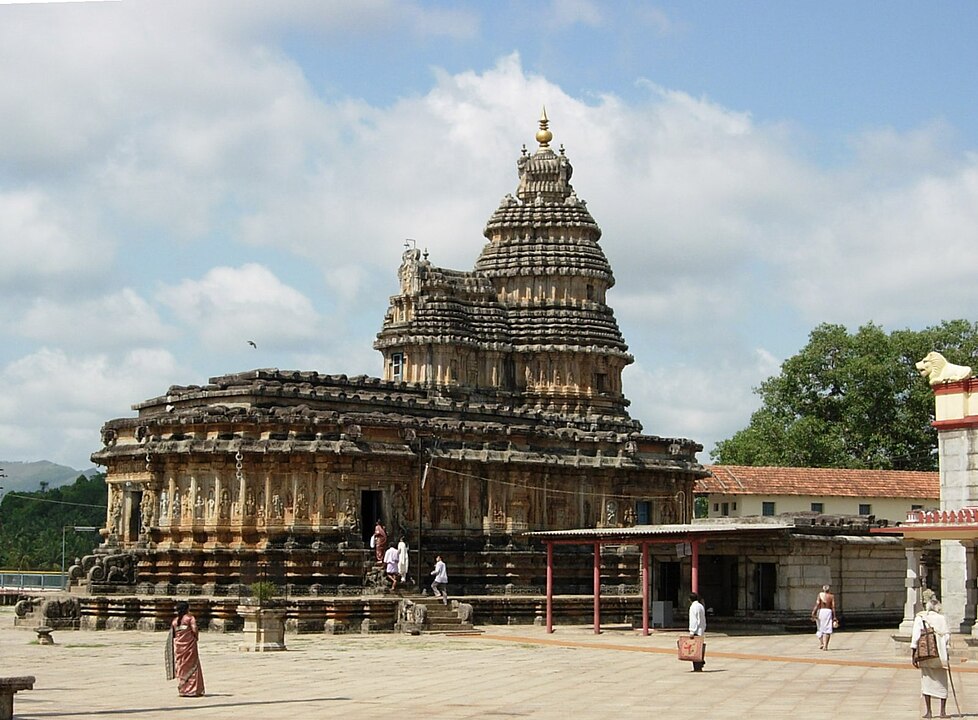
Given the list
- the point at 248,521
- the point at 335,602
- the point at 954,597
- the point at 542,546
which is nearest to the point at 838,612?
the point at 954,597

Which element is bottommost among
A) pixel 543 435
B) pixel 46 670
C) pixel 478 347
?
pixel 46 670

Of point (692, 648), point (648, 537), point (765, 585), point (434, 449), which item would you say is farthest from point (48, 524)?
point (692, 648)

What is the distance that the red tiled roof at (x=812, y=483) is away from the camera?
235 feet

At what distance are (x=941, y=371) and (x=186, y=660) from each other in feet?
81.9

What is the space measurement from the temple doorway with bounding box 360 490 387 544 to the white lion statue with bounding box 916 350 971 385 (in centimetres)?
1928

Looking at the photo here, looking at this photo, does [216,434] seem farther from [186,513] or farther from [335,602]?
[335,602]

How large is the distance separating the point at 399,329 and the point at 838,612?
2244cm

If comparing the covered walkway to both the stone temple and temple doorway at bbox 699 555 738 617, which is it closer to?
temple doorway at bbox 699 555 738 617

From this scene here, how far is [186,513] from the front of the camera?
1973 inches

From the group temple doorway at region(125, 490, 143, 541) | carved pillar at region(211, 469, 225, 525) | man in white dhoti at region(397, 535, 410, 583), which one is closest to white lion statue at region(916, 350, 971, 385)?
man in white dhoti at region(397, 535, 410, 583)

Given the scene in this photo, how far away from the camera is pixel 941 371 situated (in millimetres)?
41781

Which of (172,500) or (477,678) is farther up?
(172,500)

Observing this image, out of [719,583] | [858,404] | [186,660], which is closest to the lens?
[186,660]

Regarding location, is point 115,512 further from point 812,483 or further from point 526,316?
point 812,483
